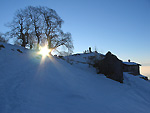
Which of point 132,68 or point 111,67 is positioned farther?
point 132,68

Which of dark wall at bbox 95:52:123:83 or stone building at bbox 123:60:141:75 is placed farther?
stone building at bbox 123:60:141:75

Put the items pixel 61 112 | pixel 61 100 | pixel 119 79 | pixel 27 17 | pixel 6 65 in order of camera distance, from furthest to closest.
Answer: pixel 27 17 < pixel 119 79 < pixel 6 65 < pixel 61 100 < pixel 61 112

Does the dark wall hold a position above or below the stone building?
above

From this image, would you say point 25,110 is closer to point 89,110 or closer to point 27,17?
point 89,110

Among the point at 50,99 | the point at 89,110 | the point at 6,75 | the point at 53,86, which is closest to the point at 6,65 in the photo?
the point at 6,75

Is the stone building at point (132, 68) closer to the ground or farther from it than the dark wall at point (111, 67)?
closer to the ground

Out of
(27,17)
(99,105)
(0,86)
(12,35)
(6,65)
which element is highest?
(27,17)

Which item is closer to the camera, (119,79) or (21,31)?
(119,79)

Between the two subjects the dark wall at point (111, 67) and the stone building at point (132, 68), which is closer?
the dark wall at point (111, 67)

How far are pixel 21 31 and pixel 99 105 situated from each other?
23412 millimetres

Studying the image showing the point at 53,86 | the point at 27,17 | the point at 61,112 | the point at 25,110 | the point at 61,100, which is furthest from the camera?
the point at 27,17

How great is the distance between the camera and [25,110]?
396cm

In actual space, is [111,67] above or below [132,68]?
above

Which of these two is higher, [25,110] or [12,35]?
[12,35]
